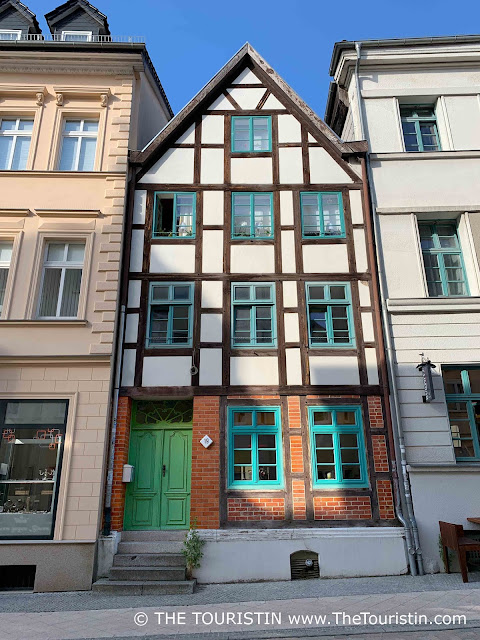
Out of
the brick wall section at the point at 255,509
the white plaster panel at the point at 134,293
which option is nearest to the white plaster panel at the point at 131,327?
the white plaster panel at the point at 134,293

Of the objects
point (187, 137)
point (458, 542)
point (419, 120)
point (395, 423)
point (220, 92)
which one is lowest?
point (458, 542)

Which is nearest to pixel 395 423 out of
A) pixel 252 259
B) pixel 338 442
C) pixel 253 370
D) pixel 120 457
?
pixel 338 442

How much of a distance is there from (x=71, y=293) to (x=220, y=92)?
5.93 m

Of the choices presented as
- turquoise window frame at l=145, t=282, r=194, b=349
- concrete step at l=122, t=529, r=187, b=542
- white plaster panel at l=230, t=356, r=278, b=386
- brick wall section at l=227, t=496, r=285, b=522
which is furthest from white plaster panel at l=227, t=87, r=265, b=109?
concrete step at l=122, t=529, r=187, b=542

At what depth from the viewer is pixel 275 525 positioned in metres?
8.23

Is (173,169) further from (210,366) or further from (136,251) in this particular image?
(210,366)

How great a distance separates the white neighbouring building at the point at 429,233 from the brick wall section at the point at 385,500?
413mm

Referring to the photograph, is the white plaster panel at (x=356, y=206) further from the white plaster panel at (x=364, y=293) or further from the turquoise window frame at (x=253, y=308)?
the turquoise window frame at (x=253, y=308)

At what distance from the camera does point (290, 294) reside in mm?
9703

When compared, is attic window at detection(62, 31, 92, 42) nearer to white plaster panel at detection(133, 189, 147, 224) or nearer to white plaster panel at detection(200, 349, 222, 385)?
white plaster panel at detection(133, 189, 147, 224)

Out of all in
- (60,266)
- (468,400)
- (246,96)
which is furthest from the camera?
(246,96)

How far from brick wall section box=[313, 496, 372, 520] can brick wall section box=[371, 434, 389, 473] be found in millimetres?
586

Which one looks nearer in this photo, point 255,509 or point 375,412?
point 255,509

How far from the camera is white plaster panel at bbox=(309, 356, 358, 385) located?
9102mm
